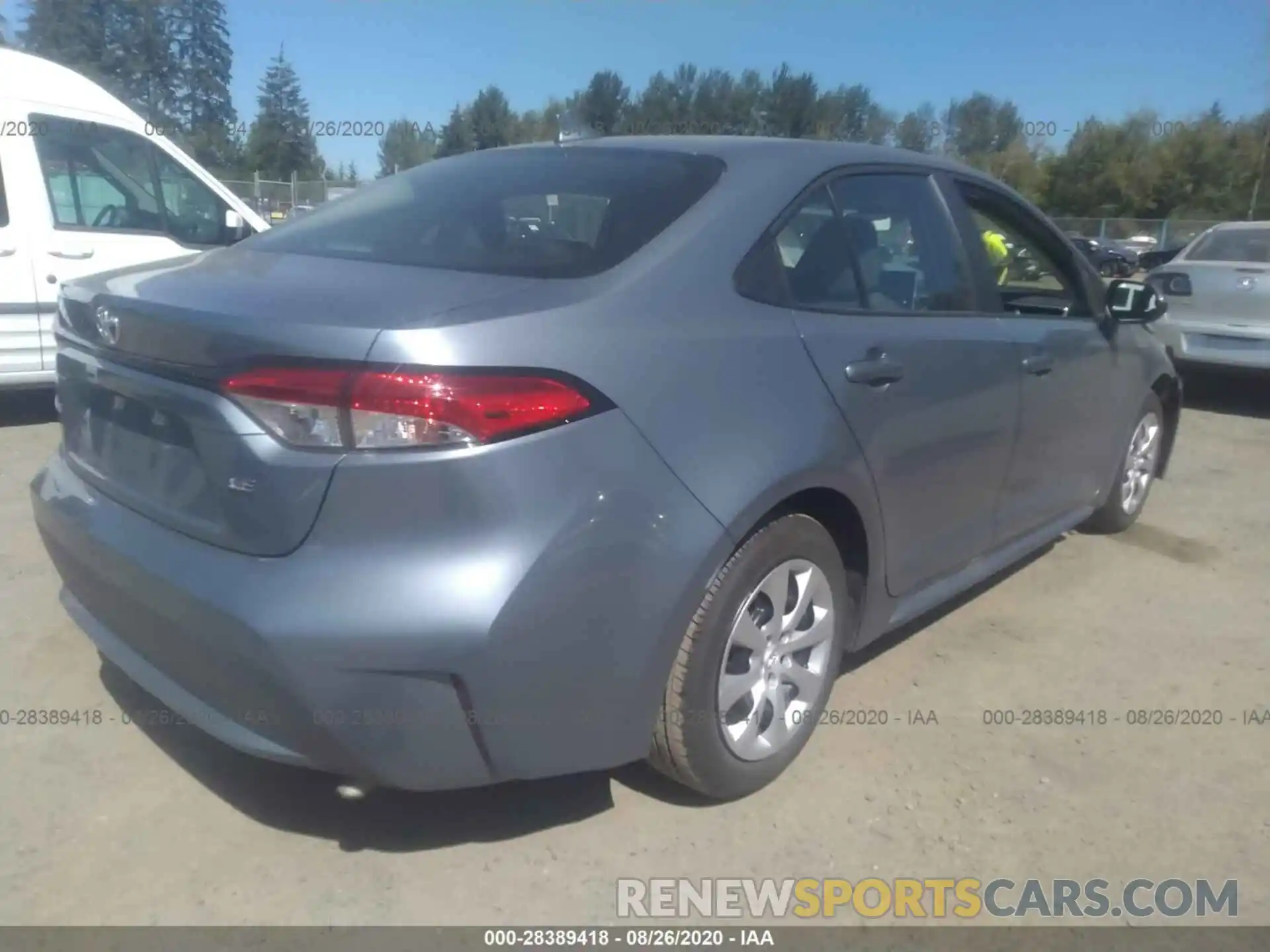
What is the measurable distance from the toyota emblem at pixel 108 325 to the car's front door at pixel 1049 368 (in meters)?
2.49

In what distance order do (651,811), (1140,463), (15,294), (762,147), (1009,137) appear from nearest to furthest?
(651,811) < (762,147) < (1140,463) < (15,294) < (1009,137)

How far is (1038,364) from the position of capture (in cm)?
374

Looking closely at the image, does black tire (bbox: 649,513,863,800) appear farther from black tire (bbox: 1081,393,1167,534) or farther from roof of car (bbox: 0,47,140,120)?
roof of car (bbox: 0,47,140,120)

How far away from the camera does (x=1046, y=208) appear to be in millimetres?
45062

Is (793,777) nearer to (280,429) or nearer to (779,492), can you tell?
(779,492)

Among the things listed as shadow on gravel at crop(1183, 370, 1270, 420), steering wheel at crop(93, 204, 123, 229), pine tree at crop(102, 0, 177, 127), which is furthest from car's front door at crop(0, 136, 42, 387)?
pine tree at crop(102, 0, 177, 127)

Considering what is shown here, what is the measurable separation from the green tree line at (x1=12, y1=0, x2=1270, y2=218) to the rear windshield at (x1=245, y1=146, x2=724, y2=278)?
140 centimetres

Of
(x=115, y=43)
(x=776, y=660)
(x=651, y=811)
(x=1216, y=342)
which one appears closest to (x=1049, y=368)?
(x=776, y=660)

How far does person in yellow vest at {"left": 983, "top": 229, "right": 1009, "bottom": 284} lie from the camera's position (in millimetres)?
3764

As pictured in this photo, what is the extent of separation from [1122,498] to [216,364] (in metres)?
4.10

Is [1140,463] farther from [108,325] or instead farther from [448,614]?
[108,325]

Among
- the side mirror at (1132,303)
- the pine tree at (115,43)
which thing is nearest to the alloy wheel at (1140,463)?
the side mirror at (1132,303)
